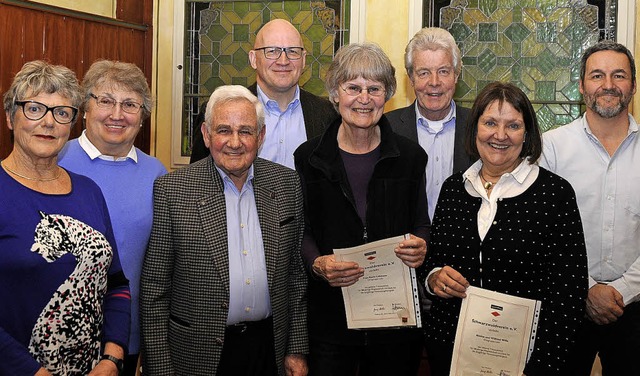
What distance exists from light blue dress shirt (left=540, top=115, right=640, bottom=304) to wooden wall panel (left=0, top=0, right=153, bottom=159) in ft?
11.0

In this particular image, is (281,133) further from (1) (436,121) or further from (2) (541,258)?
(2) (541,258)

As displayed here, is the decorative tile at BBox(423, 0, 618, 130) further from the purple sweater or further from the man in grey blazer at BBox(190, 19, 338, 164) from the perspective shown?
the purple sweater

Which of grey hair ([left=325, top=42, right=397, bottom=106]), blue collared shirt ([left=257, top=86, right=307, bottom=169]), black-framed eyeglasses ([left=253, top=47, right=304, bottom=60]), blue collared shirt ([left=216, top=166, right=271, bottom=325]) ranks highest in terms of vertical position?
black-framed eyeglasses ([left=253, top=47, right=304, bottom=60])

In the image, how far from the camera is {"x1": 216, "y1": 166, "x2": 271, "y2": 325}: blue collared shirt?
105 inches

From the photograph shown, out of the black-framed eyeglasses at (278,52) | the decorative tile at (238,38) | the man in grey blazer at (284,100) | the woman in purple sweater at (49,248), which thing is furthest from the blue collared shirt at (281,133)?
the decorative tile at (238,38)

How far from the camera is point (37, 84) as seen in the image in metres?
2.32

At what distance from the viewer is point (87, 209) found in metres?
2.40

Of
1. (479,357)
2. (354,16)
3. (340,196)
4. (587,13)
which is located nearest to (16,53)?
(354,16)

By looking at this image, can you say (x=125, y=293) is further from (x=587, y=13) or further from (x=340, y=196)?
(x=587, y=13)

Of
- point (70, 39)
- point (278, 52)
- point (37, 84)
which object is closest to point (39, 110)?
point (37, 84)

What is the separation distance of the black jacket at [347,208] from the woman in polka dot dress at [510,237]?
0.18m

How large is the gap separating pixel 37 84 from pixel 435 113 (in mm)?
1837

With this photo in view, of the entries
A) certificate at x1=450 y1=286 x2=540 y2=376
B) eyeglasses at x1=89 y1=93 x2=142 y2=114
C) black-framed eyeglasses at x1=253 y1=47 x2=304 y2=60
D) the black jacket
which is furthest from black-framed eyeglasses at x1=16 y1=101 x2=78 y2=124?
certificate at x1=450 y1=286 x2=540 y2=376

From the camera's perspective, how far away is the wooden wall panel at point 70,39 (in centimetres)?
436
